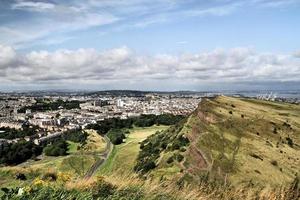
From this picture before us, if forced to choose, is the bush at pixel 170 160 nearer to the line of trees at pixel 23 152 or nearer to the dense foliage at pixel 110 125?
the line of trees at pixel 23 152

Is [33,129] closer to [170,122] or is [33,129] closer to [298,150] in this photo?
[170,122]

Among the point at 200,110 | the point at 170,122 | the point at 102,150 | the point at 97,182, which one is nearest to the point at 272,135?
the point at 200,110

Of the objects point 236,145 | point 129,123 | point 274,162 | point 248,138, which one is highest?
point 248,138

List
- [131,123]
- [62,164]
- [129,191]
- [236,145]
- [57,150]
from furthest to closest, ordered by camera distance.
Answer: [131,123] < [57,150] < [236,145] < [62,164] < [129,191]

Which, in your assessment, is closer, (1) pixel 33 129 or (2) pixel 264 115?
(2) pixel 264 115

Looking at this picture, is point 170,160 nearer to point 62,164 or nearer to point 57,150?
point 62,164

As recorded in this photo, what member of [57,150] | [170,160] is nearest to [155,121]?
[57,150]
